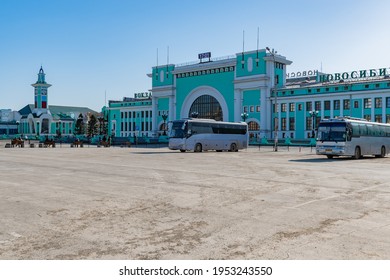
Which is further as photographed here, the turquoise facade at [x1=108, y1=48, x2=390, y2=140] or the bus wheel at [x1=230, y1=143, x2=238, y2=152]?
the turquoise facade at [x1=108, y1=48, x2=390, y2=140]

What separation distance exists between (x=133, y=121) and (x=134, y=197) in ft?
313

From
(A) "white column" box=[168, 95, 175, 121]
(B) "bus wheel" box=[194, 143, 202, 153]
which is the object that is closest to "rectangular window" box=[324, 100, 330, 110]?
(A) "white column" box=[168, 95, 175, 121]

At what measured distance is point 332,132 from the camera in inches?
997

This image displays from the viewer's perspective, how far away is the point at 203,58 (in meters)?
85.2

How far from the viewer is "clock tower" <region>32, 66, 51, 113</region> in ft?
395

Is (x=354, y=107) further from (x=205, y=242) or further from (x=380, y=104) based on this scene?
(x=205, y=242)

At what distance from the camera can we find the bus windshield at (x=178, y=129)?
112 feet

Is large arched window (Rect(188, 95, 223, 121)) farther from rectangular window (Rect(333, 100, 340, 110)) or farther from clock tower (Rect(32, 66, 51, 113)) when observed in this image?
clock tower (Rect(32, 66, 51, 113))

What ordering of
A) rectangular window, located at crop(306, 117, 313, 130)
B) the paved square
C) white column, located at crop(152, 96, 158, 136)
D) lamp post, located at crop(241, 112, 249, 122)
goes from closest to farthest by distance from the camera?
the paved square
rectangular window, located at crop(306, 117, 313, 130)
lamp post, located at crop(241, 112, 249, 122)
white column, located at crop(152, 96, 158, 136)

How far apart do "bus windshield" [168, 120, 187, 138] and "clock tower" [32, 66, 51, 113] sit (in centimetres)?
9704

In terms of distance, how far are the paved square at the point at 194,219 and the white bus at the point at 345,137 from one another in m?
12.6

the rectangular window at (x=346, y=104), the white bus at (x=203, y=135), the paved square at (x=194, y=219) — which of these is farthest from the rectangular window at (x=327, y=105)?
the paved square at (x=194, y=219)

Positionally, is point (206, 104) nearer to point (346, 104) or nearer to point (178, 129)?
point (346, 104)

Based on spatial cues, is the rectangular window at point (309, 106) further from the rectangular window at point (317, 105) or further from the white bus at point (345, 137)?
the white bus at point (345, 137)
